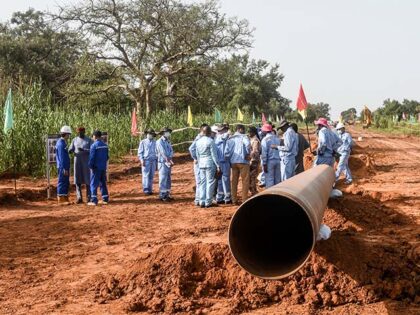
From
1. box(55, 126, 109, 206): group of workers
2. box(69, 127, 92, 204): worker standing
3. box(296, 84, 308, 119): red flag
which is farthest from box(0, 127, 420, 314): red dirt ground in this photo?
box(296, 84, 308, 119): red flag

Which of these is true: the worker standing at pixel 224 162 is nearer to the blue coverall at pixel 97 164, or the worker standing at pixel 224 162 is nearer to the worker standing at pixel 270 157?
the worker standing at pixel 270 157

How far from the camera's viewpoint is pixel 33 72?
3494 centimetres

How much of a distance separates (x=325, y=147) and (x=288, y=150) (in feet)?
2.83

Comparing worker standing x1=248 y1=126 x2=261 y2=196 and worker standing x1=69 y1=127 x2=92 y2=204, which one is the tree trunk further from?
worker standing x1=248 y1=126 x2=261 y2=196

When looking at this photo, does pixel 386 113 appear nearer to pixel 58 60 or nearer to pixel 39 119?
pixel 58 60

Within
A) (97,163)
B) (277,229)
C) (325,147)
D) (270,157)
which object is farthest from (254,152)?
(277,229)

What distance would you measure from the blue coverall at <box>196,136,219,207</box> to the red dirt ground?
47.2 inches

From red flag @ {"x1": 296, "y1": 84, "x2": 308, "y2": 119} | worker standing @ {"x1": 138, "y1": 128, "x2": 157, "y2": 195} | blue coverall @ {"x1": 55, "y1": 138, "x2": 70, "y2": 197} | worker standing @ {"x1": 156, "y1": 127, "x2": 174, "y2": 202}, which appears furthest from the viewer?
red flag @ {"x1": 296, "y1": 84, "x2": 308, "y2": 119}

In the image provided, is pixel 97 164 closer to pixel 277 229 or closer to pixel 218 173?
pixel 218 173

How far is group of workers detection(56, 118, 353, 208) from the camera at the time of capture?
10.4 m

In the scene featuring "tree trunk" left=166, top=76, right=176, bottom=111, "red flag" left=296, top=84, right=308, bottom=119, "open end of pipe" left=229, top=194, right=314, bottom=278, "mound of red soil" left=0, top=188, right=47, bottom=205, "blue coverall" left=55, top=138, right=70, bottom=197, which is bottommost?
"mound of red soil" left=0, top=188, right=47, bottom=205

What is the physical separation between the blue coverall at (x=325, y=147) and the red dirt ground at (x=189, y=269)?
1578 mm

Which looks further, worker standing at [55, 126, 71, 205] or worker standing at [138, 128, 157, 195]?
worker standing at [138, 128, 157, 195]

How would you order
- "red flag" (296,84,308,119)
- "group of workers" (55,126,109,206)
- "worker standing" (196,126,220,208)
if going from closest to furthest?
"worker standing" (196,126,220,208) < "group of workers" (55,126,109,206) < "red flag" (296,84,308,119)
